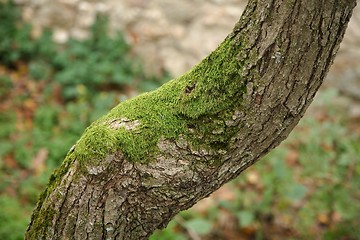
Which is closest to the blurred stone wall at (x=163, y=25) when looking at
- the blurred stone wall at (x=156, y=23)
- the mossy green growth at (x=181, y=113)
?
the blurred stone wall at (x=156, y=23)

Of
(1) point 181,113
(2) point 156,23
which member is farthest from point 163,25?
(1) point 181,113

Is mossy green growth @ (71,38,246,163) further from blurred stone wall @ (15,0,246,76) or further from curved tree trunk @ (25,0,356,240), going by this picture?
blurred stone wall @ (15,0,246,76)

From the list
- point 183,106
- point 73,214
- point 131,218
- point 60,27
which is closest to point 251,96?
point 183,106

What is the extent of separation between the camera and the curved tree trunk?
4.23 feet

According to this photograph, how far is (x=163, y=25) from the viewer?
14.1 ft

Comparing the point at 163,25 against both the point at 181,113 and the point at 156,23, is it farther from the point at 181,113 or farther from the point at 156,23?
the point at 181,113

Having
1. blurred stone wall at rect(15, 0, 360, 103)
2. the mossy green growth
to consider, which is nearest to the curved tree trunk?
the mossy green growth

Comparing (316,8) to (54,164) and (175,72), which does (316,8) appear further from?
(175,72)

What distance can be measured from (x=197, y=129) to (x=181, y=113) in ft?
0.24

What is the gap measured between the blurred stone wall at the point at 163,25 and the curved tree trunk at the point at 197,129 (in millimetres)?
2653

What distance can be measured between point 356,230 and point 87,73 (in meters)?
2.50

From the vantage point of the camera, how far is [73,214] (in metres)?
1.60

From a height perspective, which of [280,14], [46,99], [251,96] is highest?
[46,99]

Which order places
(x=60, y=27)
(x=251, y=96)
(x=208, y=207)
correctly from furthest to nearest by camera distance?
(x=60, y=27) < (x=208, y=207) < (x=251, y=96)
